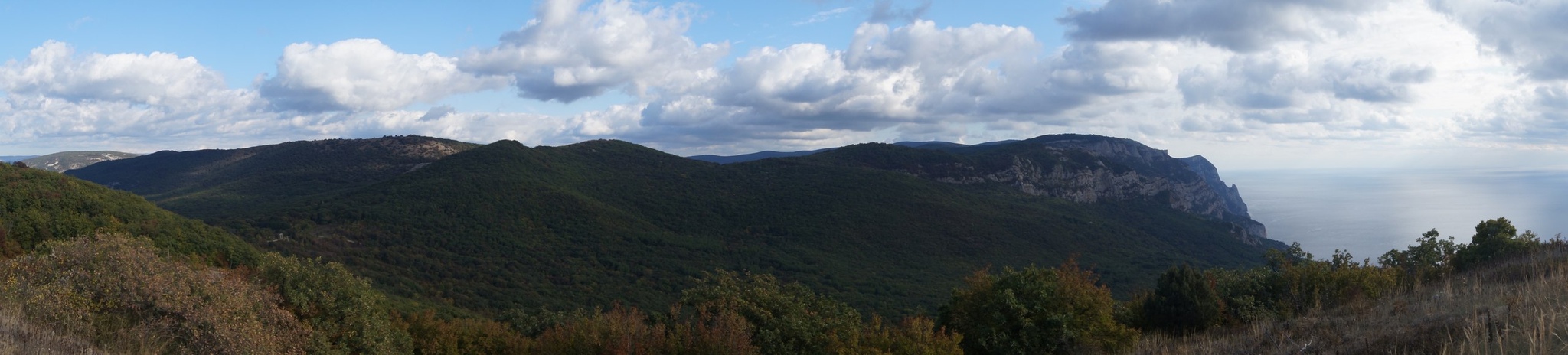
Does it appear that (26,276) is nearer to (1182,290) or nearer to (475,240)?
(1182,290)

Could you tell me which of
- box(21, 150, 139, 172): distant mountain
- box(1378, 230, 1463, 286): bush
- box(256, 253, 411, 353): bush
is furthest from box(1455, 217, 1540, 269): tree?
box(21, 150, 139, 172): distant mountain

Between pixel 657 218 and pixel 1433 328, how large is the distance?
7987cm

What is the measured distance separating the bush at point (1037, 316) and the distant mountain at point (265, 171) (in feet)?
244

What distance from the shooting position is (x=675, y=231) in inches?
3189

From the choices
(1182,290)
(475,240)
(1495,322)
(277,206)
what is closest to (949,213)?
(475,240)

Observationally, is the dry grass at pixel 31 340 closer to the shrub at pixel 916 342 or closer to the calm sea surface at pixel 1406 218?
the shrub at pixel 916 342

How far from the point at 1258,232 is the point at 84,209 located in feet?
553

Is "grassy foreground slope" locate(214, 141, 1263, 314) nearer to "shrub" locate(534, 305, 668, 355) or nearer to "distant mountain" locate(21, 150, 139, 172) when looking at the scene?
"shrub" locate(534, 305, 668, 355)

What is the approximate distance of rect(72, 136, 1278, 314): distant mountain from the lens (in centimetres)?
5869

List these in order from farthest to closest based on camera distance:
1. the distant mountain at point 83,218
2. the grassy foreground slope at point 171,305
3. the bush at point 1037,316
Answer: the distant mountain at point 83,218
the bush at point 1037,316
the grassy foreground slope at point 171,305

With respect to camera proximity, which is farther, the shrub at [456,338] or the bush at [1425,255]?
the bush at [1425,255]

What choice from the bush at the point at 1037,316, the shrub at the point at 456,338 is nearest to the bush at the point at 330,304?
the shrub at the point at 456,338

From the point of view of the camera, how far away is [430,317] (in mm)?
27500

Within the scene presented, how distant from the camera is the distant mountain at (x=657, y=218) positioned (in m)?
58.7
